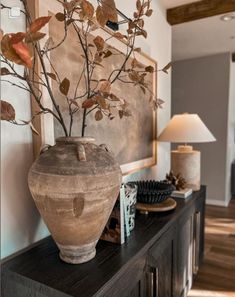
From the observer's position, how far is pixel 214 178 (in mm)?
4121

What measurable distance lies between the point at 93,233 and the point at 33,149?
0.45 metres

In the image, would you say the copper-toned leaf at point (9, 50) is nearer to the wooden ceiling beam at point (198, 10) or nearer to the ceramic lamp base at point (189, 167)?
the ceramic lamp base at point (189, 167)

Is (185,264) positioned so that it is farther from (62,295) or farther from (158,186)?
(62,295)

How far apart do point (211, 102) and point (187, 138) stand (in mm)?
2448

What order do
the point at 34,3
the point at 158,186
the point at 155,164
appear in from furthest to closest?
the point at 155,164 < the point at 158,186 < the point at 34,3

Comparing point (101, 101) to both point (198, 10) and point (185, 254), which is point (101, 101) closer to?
point (185, 254)

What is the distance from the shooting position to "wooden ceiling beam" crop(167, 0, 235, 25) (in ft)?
7.70

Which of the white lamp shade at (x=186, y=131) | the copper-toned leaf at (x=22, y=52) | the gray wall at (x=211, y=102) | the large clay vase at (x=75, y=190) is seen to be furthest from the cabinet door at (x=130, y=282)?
the gray wall at (x=211, y=102)

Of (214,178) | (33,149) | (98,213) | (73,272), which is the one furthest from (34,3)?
(214,178)

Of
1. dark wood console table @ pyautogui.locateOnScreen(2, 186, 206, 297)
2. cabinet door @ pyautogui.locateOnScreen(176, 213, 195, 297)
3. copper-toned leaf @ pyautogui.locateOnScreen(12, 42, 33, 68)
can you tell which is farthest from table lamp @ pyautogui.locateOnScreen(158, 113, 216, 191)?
copper-toned leaf @ pyautogui.locateOnScreen(12, 42, 33, 68)

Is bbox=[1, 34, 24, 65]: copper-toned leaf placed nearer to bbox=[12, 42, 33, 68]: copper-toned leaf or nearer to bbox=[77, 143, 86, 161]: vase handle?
bbox=[12, 42, 33, 68]: copper-toned leaf

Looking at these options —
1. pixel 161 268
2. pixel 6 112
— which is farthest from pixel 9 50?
pixel 161 268

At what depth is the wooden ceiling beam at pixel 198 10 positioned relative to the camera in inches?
92.4

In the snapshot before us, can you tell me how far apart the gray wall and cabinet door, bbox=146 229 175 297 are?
114 inches
